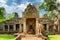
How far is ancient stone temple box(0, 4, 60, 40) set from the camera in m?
19.2

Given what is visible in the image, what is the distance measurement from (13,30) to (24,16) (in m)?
14.6

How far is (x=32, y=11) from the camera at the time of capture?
65.2 feet

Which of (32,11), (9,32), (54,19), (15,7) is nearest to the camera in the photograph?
(32,11)

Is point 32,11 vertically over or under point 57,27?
over

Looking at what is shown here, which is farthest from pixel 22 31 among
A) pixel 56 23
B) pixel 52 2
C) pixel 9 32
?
pixel 52 2

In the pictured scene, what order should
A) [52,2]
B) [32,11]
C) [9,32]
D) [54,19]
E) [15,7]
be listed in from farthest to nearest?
[15,7] < [52,2] < [54,19] < [9,32] < [32,11]

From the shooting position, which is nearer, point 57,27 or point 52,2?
point 57,27

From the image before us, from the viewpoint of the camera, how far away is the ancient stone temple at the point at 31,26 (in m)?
19.2

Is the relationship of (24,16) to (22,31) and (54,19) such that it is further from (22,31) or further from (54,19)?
(54,19)

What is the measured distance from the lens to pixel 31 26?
77.8 ft

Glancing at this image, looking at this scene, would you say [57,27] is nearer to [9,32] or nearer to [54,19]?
[54,19]

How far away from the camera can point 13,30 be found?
34.4m

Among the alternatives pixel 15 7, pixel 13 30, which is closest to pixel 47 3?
pixel 13 30

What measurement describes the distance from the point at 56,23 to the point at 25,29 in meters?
14.5
